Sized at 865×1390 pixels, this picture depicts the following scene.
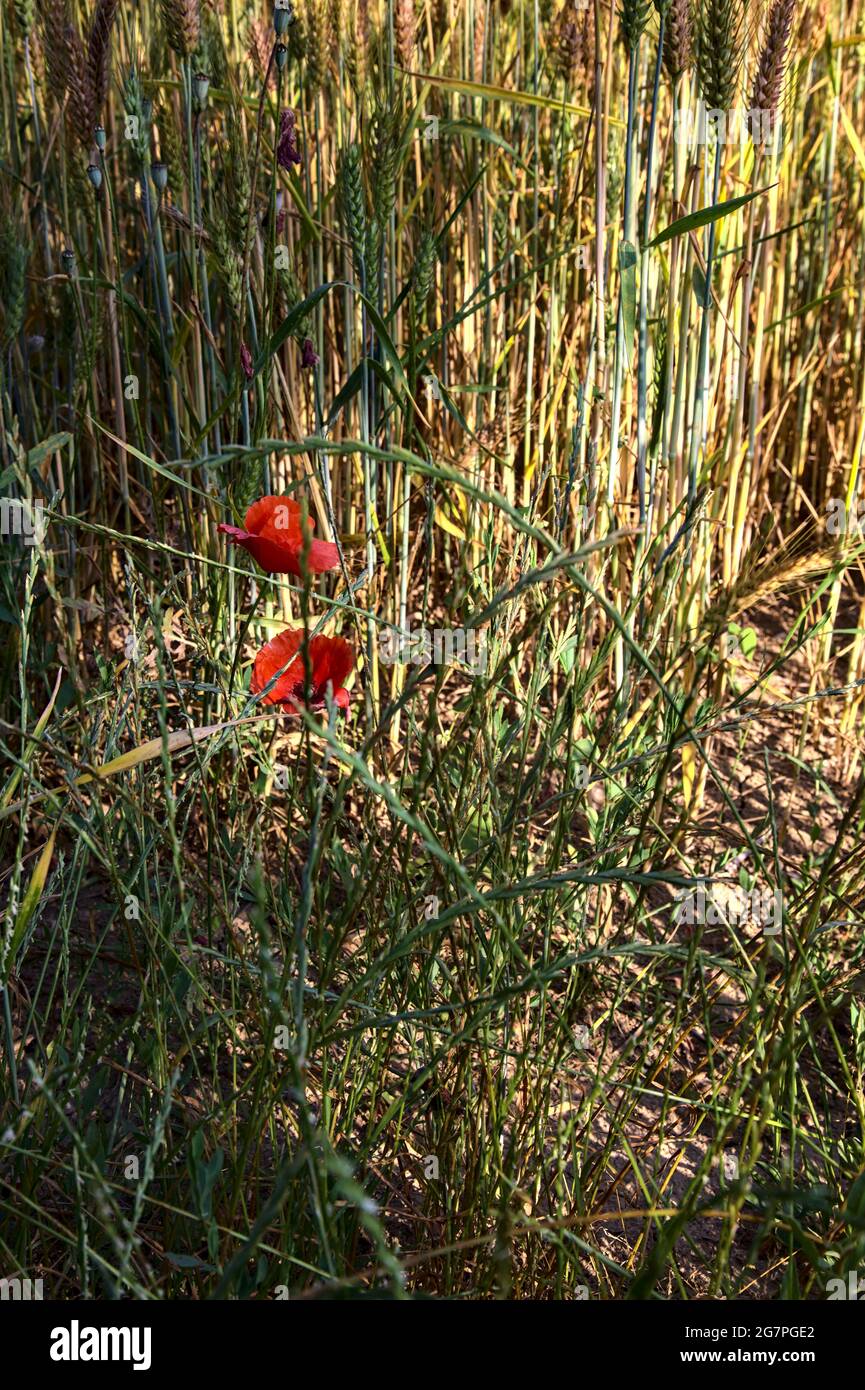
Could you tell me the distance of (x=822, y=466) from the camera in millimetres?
2102

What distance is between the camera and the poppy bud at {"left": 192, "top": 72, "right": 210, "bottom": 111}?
4.19ft

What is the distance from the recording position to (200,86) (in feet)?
4.22

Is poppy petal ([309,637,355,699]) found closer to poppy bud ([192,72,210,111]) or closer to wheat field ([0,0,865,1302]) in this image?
wheat field ([0,0,865,1302])

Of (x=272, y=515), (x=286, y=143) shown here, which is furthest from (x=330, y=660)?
(x=286, y=143)

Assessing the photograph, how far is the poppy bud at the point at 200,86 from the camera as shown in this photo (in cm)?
128

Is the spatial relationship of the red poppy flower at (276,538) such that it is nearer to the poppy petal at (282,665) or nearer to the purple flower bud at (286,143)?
the poppy petal at (282,665)

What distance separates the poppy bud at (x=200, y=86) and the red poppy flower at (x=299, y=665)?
2.02 ft

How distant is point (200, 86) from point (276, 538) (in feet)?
1.84

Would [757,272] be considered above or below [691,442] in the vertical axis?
above

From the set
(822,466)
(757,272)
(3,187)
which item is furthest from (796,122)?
(3,187)

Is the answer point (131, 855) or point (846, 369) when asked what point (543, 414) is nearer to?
point (846, 369)

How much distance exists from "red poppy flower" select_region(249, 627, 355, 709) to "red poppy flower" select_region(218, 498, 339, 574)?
2.2 inches

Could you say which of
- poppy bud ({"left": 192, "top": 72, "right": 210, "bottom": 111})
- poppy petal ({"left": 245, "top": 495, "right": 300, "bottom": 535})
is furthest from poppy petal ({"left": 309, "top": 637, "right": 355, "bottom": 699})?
poppy bud ({"left": 192, "top": 72, "right": 210, "bottom": 111})

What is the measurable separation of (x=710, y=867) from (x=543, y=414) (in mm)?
618
